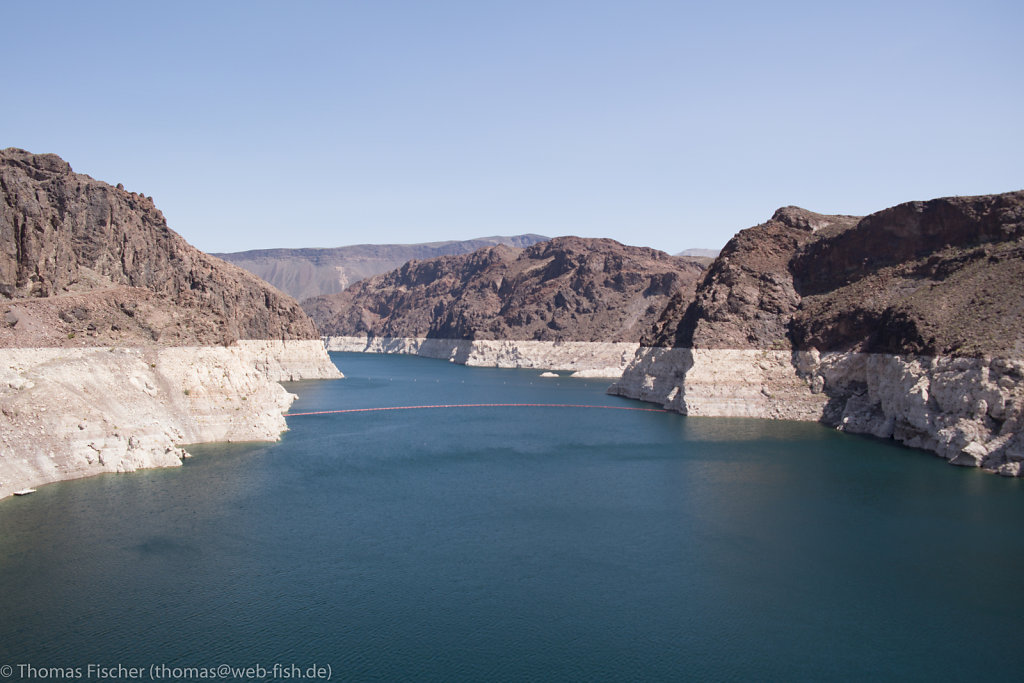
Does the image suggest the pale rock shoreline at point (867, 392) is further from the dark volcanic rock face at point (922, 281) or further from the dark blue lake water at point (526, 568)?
the dark blue lake water at point (526, 568)

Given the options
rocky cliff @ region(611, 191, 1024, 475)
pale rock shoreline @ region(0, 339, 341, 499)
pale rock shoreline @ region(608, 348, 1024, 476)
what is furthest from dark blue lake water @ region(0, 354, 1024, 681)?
rocky cliff @ region(611, 191, 1024, 475)

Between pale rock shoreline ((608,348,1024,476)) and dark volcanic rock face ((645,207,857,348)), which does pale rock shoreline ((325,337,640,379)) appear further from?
pale rock shoreline ((608,348,1024,476))

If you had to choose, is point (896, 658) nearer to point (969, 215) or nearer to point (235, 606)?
point (235, 606)

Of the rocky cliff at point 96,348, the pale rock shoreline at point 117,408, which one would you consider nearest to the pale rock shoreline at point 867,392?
the rocky cliff at point 96,348

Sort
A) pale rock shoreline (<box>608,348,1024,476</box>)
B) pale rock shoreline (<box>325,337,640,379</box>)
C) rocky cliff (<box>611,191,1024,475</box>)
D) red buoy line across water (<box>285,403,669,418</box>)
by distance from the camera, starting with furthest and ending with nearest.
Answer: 1. pale rock shoreline (<box>325,337,640,379</box>)
2. red buoy line across water (<box>285,403,669,418</box>)
3. rocky cliff (<box>611,191,1024,475</box>)
4. pale rock shoreline (<box>608,348,1024,476</box>)

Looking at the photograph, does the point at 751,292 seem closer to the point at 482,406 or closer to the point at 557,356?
the point at 482,406


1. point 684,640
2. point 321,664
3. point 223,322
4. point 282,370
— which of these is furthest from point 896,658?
point 282,370

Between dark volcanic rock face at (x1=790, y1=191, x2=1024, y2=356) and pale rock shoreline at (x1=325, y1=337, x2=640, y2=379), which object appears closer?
dark volcanic rock face at (x1=790, y1=191, x2=1024, y2=356)

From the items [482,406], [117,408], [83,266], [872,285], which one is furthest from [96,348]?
[872,285]
